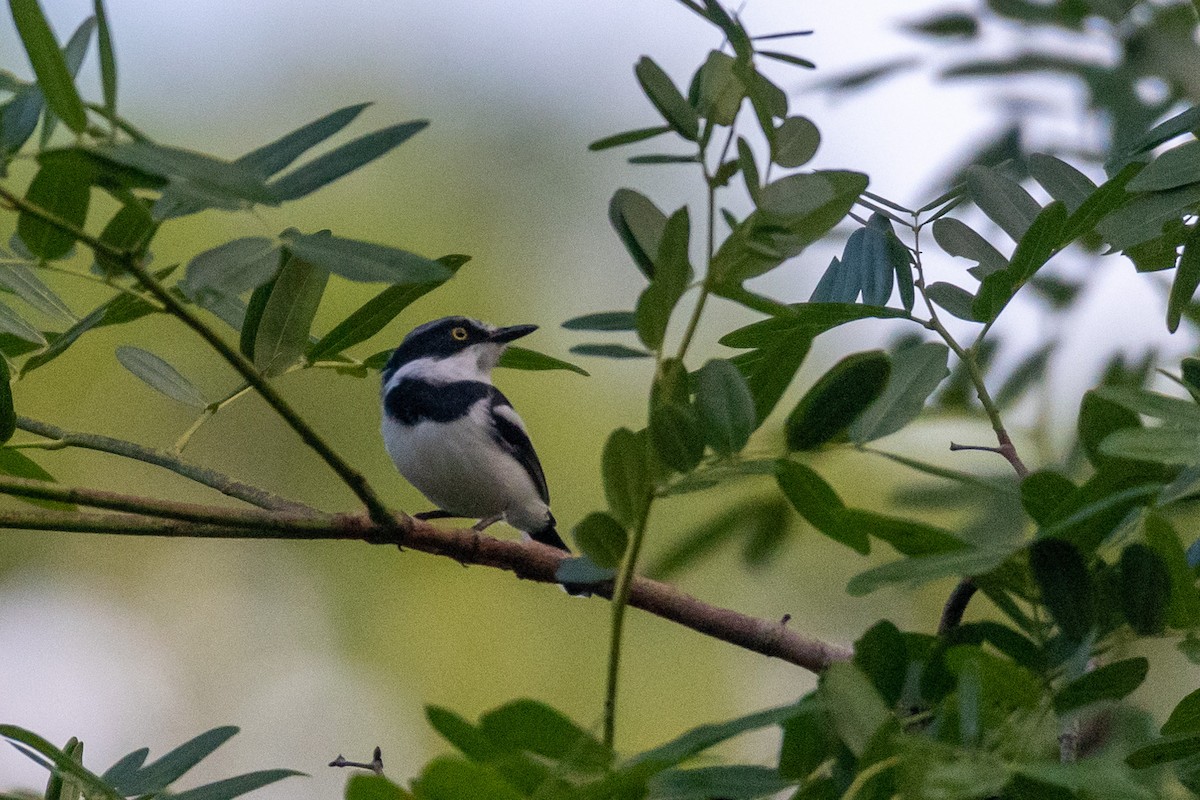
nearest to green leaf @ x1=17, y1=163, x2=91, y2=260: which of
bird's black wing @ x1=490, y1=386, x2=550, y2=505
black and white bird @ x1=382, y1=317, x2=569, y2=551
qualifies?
black and white bird @ x1=382, y1=317, x2=569, y2=551

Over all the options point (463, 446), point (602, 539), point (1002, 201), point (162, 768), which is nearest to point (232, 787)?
point (162, 768)

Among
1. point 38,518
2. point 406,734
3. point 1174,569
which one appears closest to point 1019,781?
point 1174,569

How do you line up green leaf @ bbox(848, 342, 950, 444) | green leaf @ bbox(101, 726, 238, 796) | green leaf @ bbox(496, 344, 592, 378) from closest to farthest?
green leaf @ bbox(848, 342, 950, 444) → green leaf @ bbox(101, 726, 238, 796) → green leaf @ bbox(496, 344, 592, 378)

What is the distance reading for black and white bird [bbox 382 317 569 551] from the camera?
4.11 meters

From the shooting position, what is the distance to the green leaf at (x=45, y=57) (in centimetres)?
110

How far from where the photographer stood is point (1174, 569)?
1.11 metres

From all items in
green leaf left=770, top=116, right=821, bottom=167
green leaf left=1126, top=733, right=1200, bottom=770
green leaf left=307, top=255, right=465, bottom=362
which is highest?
green leaf left=307, top=255, right=465, bottom=362

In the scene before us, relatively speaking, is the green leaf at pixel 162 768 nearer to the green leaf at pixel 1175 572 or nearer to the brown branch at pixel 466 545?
the brown branch at pixel 466 545

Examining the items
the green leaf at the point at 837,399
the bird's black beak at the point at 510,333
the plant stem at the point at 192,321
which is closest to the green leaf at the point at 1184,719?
the green leaf at the point at 837,399

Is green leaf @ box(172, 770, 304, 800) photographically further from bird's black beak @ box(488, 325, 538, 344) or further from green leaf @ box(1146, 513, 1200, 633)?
bird's black beak @ box(488, 325, 538, 344)

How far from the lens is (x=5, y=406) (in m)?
1.63

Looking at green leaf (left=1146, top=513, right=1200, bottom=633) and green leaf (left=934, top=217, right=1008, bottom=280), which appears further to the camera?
green leaf (left=934, top=217, right=1008, bottom=280)

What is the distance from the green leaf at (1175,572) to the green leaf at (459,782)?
58 cm

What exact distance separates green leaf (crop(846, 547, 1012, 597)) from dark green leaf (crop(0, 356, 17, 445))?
3.62 feet
